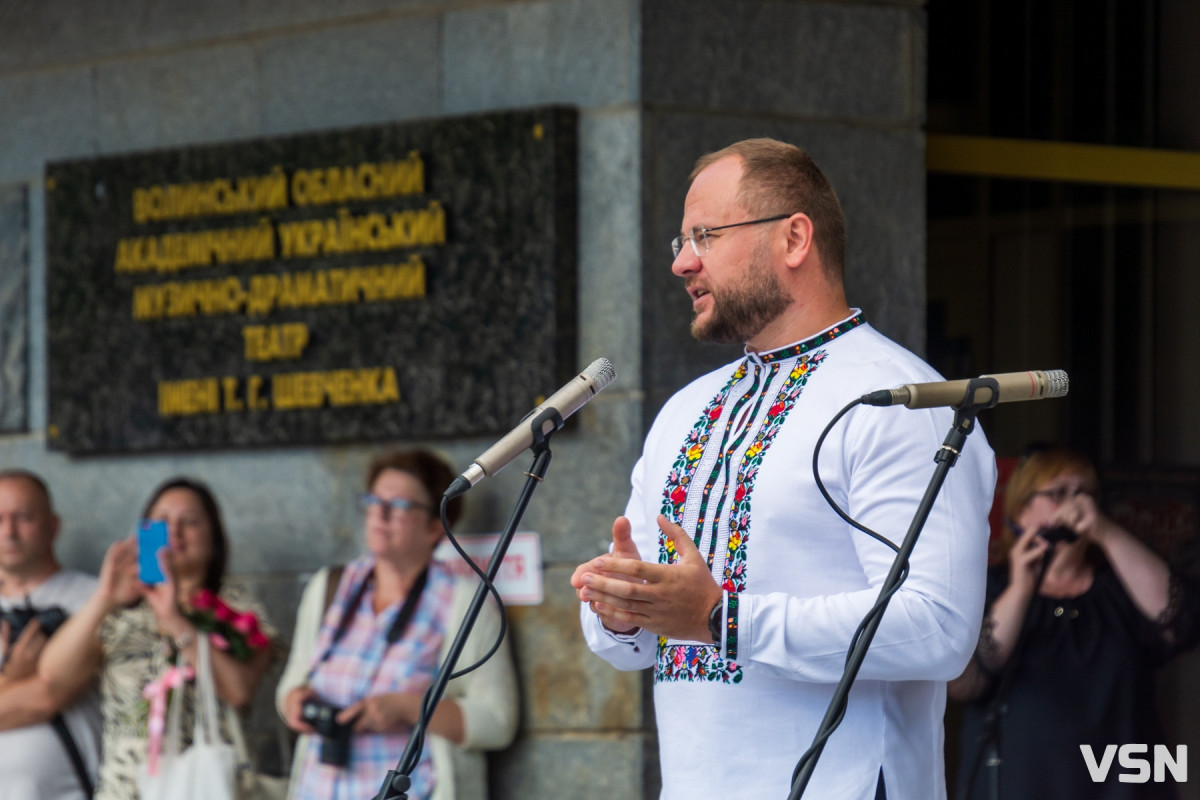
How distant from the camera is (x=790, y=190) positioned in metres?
2.83

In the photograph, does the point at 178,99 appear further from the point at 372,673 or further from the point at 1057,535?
the point at 1057,535

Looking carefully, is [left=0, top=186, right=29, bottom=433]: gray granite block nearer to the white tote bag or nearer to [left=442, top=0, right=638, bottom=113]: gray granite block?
the white tote bag

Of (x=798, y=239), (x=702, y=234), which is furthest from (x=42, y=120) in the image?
(x=798, y=239)

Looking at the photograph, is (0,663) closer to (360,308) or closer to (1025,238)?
(360,308)

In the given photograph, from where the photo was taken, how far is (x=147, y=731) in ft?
16.1

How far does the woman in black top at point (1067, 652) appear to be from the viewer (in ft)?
14.4

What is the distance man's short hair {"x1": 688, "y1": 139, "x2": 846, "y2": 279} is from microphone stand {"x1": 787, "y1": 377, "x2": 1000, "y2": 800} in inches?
24.3

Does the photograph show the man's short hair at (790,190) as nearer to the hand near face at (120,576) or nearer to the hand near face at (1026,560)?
the hand near face at (1026,560)

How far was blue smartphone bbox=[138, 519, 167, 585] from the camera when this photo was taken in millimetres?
4965

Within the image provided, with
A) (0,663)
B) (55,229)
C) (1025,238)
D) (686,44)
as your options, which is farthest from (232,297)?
(1025,238)

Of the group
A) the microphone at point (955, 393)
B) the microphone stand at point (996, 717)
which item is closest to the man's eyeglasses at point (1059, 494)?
the microphone stand at point (996, 717)

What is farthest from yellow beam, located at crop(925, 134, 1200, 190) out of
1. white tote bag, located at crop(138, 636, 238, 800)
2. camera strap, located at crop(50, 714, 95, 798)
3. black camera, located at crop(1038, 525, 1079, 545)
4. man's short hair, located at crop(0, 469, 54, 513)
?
camera strap, located at crop(50, 714, 95, 798)

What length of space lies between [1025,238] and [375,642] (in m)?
2.28

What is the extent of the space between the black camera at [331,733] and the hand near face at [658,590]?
2.33 m
